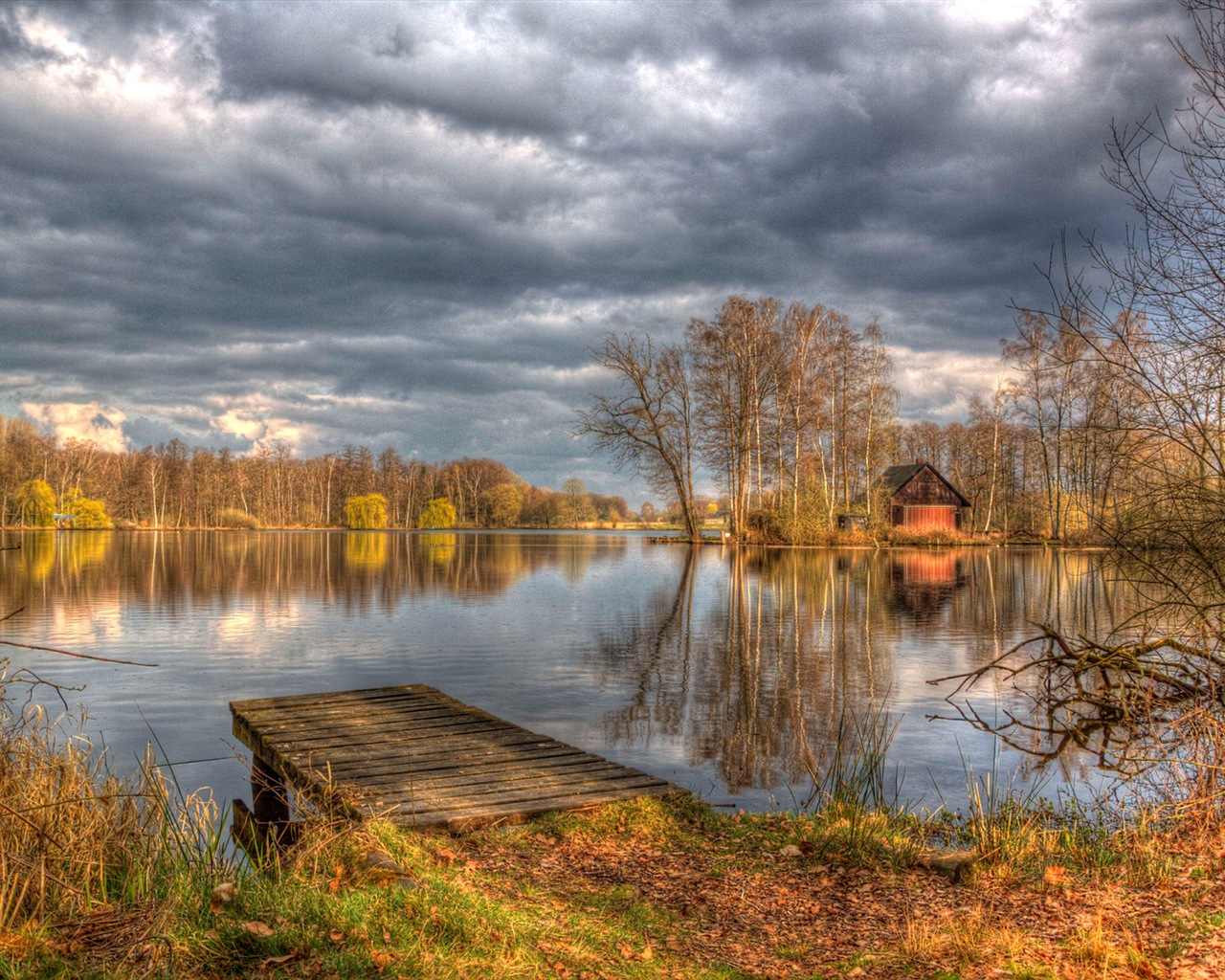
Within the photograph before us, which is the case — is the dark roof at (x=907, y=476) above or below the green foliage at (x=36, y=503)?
above

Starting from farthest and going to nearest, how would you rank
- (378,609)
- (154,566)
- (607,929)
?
(154,566)
(378,609)
(607,929)

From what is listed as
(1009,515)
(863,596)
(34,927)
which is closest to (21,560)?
(863,596)

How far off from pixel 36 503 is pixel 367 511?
3272 cm

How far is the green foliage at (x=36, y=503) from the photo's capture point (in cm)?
8281

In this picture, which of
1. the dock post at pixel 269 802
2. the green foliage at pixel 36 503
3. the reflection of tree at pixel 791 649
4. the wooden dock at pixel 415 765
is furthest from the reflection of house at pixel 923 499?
the green foliage at pixel 36 503

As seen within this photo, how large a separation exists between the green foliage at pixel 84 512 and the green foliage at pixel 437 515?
35080mm

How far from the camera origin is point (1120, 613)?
19.5 metres

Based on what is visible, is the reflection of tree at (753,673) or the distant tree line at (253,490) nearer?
the reflection of tree at (753,673)

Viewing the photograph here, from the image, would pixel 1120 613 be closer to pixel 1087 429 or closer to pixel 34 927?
pixel 1087 429

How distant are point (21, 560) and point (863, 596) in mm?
34017

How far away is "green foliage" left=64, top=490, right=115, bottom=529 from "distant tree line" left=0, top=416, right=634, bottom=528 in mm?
120

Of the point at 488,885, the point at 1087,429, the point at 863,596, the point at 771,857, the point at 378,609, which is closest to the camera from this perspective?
the point at 488,885

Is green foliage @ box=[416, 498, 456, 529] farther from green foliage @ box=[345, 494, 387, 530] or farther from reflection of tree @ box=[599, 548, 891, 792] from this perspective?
reflection of tree @ box=[599, 548, 891, 792]

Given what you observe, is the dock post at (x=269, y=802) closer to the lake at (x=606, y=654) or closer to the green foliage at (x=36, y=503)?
the lake at (x=606, y=654)
